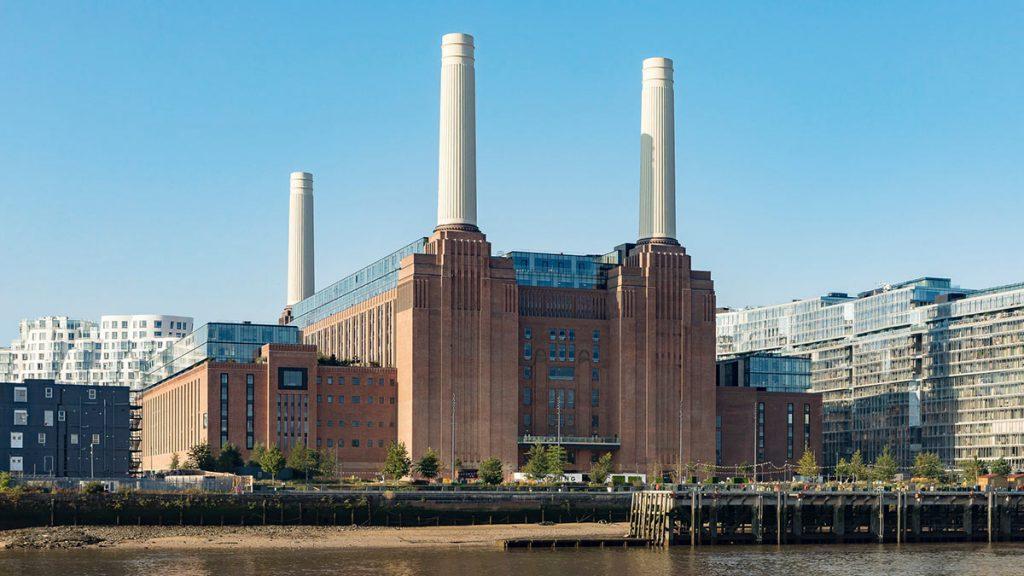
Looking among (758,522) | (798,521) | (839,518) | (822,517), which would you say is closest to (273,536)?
(758,522)

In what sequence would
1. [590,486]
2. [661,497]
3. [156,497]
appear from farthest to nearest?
[590,486], [156,497], [661,497]

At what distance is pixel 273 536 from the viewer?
14375 cm

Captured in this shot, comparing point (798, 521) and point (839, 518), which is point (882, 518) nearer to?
point (839, 518)

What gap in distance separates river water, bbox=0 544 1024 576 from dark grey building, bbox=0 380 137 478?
190 ft

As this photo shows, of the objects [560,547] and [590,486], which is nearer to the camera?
[560,547]

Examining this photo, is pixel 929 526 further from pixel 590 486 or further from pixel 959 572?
pixel 590 486

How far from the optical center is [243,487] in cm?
16000

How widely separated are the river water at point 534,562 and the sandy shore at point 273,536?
3434mm

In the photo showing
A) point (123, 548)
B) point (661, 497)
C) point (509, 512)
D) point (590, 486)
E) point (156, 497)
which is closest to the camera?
point (123, 548)

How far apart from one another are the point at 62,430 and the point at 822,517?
91.5 metres

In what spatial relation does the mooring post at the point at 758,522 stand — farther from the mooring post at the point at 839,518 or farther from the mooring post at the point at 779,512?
the mooring post at the point at 839,518

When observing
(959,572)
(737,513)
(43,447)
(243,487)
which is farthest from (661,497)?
(43,447)

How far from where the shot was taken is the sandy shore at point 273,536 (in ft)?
447

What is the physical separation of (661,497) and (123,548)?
1815 inches
